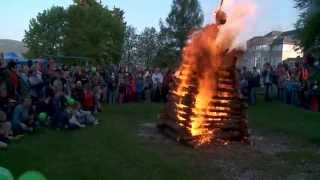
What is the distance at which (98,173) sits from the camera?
34.4ft

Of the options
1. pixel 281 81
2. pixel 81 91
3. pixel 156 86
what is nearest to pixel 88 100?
pixel 81 91

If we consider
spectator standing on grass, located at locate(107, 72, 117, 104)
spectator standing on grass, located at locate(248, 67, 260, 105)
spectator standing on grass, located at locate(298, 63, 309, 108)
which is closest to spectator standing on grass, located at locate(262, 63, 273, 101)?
spectator standing on grass, located at locate(248, 67, 260, 105)

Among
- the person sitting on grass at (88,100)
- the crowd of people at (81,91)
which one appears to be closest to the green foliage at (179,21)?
the crowd of people at (81,91)

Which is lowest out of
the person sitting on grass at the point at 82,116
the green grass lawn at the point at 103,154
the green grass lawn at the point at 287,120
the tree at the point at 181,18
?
the green grass lawn at the point at 287,120

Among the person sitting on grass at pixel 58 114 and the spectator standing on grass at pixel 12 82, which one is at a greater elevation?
the spectator standing on grass at pixel 12 82

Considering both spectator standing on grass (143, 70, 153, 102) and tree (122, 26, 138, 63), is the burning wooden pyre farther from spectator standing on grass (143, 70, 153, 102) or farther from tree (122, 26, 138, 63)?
tree (122, 26, 138, 63)

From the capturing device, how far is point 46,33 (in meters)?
81.8

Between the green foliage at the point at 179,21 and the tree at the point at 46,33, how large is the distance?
1562 cm

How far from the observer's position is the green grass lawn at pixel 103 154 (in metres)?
10.6

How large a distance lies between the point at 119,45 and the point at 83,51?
8.53 m

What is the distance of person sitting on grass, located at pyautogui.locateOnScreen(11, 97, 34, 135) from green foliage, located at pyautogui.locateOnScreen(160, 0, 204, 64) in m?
73.3

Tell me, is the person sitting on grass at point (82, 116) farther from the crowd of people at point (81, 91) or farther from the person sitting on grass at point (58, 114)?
the person sitting on grass at point (58, 114)

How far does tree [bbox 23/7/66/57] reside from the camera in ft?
260

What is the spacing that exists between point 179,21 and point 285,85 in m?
63.5
